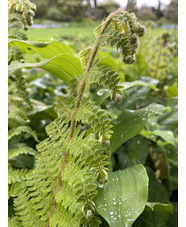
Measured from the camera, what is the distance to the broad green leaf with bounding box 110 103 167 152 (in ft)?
1.73

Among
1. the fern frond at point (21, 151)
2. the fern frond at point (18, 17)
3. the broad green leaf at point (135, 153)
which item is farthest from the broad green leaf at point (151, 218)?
the fern frond at point (18, 17)

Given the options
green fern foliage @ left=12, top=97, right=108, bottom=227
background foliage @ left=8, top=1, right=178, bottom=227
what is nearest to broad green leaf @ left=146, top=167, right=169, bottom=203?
background foliage @ left=8, top=1, right=178, bottom=227

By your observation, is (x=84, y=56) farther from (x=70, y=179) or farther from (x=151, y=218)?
(x=151, y=218)

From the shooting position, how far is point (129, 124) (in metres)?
0.55

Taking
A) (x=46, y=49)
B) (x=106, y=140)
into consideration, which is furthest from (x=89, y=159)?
(x=46, y=49)

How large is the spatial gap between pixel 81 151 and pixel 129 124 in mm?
217

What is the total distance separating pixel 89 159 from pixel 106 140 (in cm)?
3

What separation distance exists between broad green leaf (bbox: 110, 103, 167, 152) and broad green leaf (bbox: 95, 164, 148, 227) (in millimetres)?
106

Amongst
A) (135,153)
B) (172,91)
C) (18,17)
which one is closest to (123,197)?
(135,153)

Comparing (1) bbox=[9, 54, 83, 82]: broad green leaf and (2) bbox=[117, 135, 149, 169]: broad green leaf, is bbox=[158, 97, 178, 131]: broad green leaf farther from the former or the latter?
(1) bbox=[9, 54, 83, 82]: broad green leaf

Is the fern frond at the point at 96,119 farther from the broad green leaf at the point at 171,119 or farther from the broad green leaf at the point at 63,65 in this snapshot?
the broad green leaf at the point at 171,119

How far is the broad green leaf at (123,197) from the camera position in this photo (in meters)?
0.36

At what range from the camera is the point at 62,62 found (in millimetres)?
443
